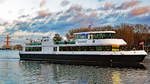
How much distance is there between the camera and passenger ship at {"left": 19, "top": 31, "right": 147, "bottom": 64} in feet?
151

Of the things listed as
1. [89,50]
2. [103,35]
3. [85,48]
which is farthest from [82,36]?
[103,35]

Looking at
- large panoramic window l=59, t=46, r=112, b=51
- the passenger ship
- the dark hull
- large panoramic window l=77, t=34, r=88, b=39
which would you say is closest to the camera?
the dark hull

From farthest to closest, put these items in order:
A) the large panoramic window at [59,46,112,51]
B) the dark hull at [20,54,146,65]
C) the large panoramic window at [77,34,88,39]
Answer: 1. the large panoramic window at [77,34,88,39]
2. the large panoramic window at [59,46,112,51]
3. the dark hull at [20,54,146,65]

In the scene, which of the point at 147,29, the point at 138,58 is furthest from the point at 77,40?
the point at 147,29

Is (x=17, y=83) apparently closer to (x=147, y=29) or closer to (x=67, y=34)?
(x=67, y=34)

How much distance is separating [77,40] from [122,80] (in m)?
25.4

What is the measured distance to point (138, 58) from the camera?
45031 mm

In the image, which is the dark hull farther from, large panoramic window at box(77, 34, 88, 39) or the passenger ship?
large panoramic window at box(77, 34, 88, 39)

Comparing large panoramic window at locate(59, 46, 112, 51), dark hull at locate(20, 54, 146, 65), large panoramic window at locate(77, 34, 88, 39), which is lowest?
dark hull at locate(20, 54, 146, 65)

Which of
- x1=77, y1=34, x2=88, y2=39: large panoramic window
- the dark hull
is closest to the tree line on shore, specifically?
the dark hull

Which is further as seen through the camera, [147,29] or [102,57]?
[147,29]

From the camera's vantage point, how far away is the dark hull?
4539cm

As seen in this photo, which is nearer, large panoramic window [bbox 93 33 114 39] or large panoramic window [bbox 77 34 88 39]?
large panoramic window [bbox 93 33 114 39]

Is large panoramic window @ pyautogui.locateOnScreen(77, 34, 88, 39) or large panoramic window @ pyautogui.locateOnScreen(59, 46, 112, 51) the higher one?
large panoramic window @ pyautogui.locateOnScreen(77, 34, 88, 39)
